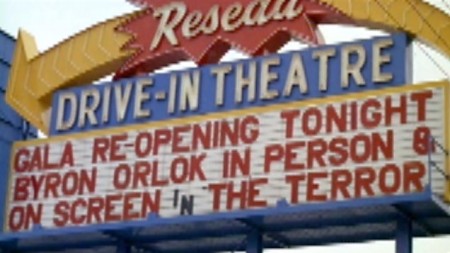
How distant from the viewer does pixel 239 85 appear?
73.5 feet

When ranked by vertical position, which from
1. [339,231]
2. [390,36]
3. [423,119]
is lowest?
[339,231]

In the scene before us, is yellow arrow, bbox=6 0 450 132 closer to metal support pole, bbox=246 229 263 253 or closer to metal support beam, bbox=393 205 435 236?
metal support pole, bbox=246 229 263 253

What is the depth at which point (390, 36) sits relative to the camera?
69.9 feet

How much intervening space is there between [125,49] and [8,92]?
261 cm

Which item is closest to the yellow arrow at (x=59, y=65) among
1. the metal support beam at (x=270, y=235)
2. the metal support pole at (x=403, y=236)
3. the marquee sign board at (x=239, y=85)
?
the marquee sign board at (x=239, y=85)

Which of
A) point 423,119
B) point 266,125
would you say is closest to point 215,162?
point 266,125

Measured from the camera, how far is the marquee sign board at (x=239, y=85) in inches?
838

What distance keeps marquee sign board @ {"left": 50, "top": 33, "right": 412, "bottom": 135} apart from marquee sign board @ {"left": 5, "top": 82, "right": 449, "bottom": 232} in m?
0.39

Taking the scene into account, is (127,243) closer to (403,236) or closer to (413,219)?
(403,236)

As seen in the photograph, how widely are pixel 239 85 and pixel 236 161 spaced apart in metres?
1.55

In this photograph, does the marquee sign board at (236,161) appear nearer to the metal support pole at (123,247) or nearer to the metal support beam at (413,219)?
the metal support beam at (413,219)

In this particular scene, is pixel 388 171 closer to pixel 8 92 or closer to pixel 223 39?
pixel 223 39

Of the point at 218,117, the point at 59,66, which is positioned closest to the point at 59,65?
the point at 59,66

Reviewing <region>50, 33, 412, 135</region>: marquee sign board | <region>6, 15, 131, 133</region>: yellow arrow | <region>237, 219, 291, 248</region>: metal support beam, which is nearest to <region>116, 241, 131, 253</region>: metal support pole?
<region>50, 33, 412, 135</region>: marquee sign board
